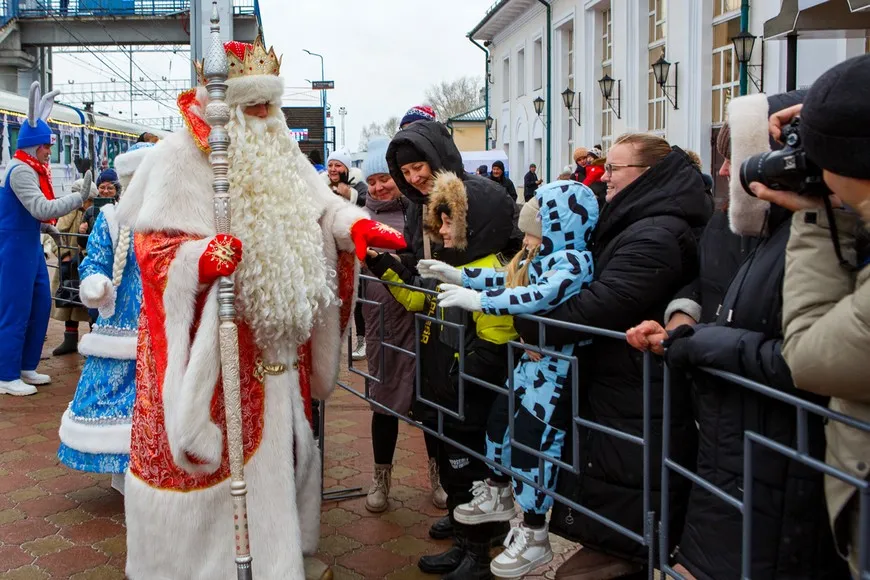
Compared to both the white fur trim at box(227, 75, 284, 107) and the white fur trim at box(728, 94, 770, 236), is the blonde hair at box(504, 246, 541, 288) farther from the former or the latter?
the white fur trim at box(227, 75, 284, 107)

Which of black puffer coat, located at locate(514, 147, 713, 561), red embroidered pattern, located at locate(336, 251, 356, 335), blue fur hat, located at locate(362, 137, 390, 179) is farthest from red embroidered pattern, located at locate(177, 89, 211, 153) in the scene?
blue fur hat, located at locate(362, 137, 390, 179)

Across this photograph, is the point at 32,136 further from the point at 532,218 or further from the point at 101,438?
the point at 532,218

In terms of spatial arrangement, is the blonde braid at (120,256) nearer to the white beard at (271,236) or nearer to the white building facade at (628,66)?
the white beard at (271,236)

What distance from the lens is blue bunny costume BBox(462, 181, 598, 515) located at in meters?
2.59

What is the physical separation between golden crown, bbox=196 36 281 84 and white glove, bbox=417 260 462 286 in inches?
33.5

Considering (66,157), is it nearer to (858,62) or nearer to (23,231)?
(23,231)

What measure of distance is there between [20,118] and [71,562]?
14.1 meters

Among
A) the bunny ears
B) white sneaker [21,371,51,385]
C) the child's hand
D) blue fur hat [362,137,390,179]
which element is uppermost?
the bunny ears

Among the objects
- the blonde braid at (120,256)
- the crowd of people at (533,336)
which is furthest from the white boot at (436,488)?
the blonde braid at (120,256)

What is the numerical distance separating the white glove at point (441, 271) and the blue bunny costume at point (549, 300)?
313 mm

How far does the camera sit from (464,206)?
313cm

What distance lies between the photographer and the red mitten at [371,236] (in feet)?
9.90

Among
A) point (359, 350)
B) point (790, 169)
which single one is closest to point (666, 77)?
point (359, 350)

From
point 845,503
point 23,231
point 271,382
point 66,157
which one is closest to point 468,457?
point 271,382
